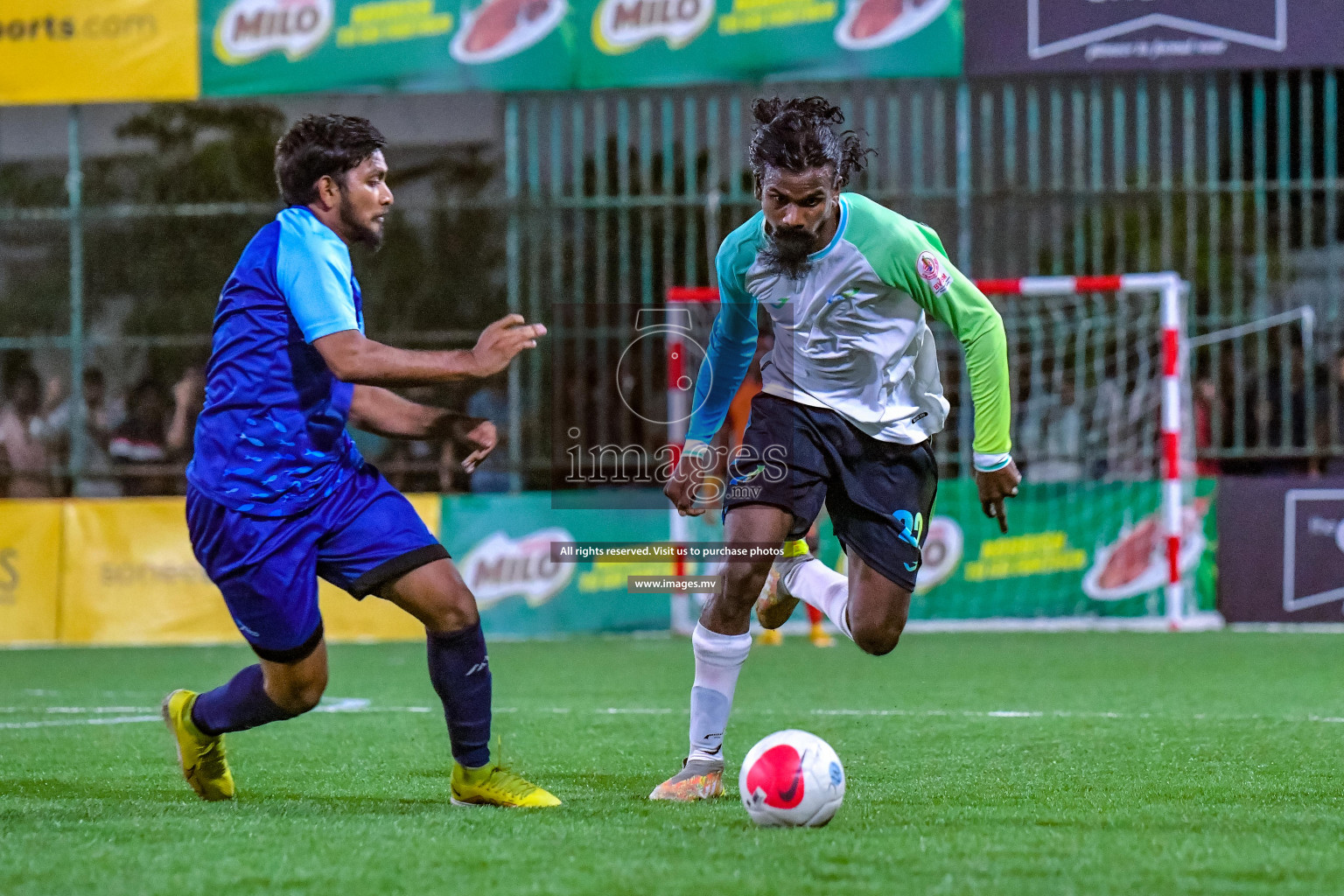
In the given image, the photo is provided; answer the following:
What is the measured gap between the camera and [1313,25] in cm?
1262

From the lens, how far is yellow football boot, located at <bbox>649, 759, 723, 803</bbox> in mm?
5059

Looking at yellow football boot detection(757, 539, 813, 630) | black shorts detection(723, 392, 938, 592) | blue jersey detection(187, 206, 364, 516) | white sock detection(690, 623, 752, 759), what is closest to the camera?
blue jersey detection(187, 206, 364, 516)

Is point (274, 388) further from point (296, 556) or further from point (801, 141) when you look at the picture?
point (801, 141)

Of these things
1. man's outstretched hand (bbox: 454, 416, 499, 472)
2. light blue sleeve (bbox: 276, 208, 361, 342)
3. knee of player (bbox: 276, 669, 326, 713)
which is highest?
light blue sleeve (bbox: 276, 208, 361, 342)

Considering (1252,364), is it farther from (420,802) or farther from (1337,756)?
(420,802)

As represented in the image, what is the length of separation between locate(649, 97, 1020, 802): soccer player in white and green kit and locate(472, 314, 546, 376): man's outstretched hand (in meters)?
0.99

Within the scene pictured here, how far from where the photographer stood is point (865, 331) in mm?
5484

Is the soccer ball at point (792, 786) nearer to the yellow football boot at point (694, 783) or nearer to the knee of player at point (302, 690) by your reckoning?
the yellow football boot at point (694, 783)

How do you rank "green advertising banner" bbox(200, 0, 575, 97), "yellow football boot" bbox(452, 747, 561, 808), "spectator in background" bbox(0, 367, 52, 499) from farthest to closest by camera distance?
"spectator in background" bbox(0, 367, 52, 499) < "green advertising banner" bbox(200, 0, 575, 97) < "yellow football boot" bbox(452, 747, 561, 808)

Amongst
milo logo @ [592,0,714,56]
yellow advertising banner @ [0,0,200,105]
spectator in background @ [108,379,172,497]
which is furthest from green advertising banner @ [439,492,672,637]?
yellow advertising banner @ [0,0,200,105]

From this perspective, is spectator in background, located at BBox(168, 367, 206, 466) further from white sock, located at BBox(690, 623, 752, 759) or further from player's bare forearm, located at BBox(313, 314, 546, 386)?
player's bare forearm, located at BBox(313, 314, 546, 386)

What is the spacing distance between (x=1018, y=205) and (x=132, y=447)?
714 cm

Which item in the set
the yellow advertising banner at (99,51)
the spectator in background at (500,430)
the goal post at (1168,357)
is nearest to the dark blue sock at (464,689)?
the goal post at (1168,357)

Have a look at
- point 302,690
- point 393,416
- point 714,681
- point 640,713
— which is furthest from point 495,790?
point 640,713
